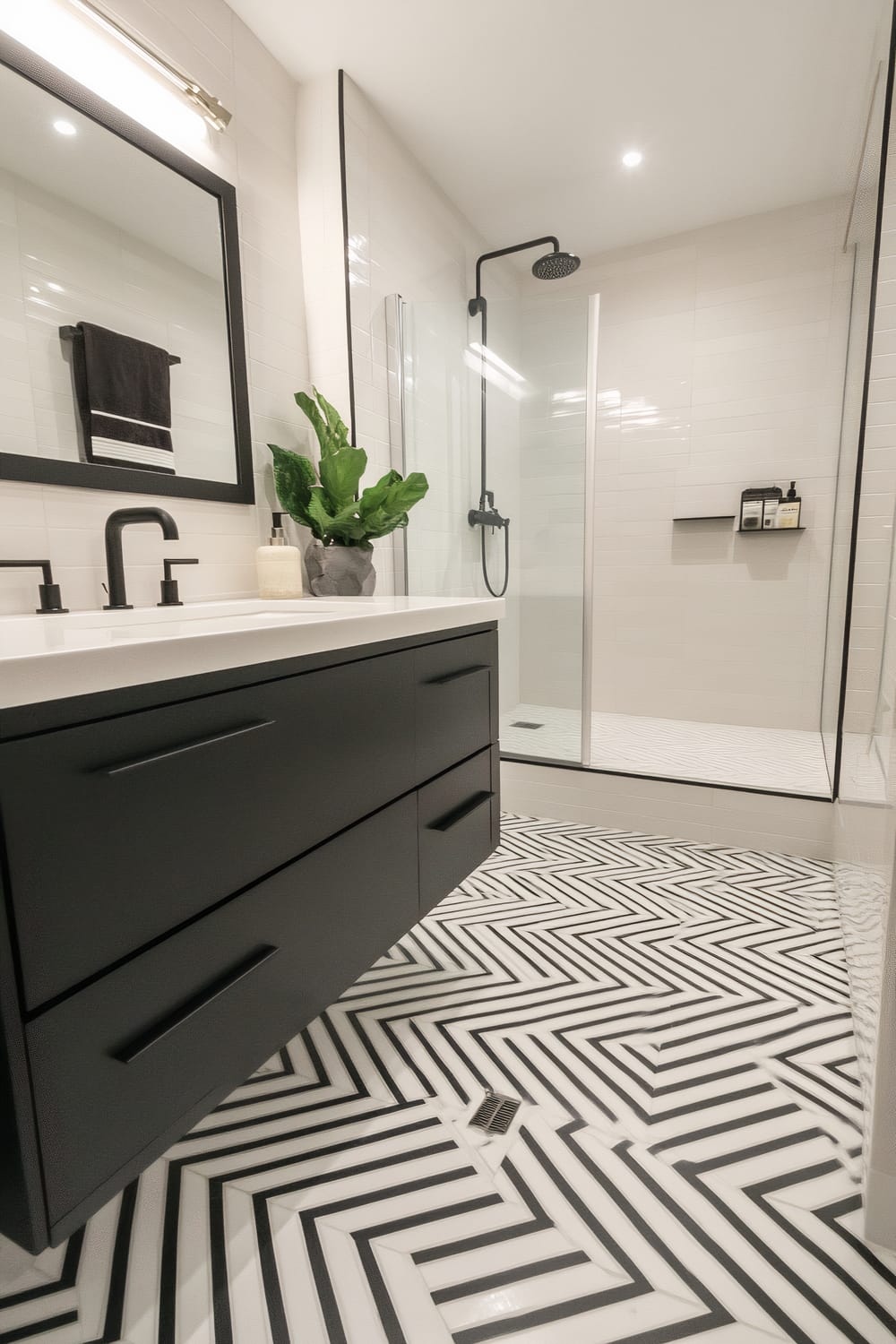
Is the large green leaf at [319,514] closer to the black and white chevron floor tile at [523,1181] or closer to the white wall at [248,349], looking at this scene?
the white wall at [248,349]

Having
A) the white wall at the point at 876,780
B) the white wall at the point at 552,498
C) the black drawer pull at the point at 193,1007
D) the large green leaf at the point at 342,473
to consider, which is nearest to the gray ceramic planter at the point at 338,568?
the large green leaf at the point at 342,473

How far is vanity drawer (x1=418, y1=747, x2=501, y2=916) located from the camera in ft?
4.05

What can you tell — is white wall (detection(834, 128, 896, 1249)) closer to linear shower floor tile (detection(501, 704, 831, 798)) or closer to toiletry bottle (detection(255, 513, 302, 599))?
linear shower floor tile (detection(501, 704, 831, 798))

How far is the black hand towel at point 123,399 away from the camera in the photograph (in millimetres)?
1254

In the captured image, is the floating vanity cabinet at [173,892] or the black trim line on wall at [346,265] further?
the black trim line on wall at [346,265]

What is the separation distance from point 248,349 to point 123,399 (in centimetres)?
47

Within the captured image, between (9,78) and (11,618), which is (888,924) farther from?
(9,78)

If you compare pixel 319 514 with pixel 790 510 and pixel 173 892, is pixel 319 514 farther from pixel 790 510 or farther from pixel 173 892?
pixel 790 510

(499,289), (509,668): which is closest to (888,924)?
(509,668)

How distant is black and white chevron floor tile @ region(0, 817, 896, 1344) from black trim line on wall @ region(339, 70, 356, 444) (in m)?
1.55

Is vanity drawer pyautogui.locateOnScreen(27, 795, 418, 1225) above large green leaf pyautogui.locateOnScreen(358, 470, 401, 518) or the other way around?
the other way around

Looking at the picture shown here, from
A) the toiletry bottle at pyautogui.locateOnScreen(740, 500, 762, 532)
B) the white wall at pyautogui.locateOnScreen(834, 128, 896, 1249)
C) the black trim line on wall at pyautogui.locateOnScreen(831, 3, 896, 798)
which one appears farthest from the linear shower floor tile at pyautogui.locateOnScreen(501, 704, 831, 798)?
the toiletry bottle at pyautogui.locateOnScreen(740, 500, 762, 532)

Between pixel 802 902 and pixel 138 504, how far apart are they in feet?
6.54

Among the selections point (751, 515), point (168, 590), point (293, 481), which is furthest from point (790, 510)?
point (168, 590)
